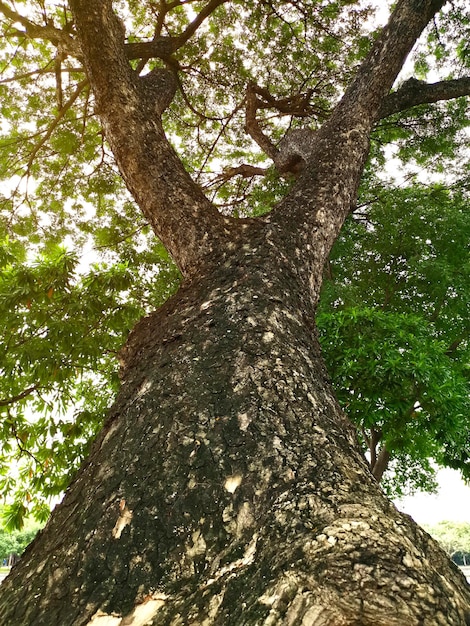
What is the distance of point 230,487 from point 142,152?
2.61 meters

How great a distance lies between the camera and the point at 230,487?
1322mm

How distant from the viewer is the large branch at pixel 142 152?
114 inches

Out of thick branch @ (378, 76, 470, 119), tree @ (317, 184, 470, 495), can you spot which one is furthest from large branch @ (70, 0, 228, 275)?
thick branch @ (378, 76, 470, 119)

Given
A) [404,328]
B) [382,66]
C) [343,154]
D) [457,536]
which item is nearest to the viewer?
[343,154]

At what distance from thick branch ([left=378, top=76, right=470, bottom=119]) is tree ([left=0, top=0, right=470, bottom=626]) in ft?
8.10

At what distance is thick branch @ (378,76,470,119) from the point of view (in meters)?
4.55

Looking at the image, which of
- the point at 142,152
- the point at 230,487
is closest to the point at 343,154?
the point at 142,152

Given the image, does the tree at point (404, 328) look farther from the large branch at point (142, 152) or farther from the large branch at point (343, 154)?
the large branch at point (142, 152)

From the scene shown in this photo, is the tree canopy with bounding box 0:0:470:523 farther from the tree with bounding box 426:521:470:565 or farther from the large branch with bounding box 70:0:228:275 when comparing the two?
the tree with bounding box 426:521:470:565

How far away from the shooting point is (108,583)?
44.6 inches

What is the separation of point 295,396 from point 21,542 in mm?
49801

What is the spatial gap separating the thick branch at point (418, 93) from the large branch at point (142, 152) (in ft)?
8.26

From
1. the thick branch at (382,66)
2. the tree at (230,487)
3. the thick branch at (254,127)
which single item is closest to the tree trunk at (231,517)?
the tree at (230,487)

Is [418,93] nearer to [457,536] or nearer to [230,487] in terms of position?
[230,487]
